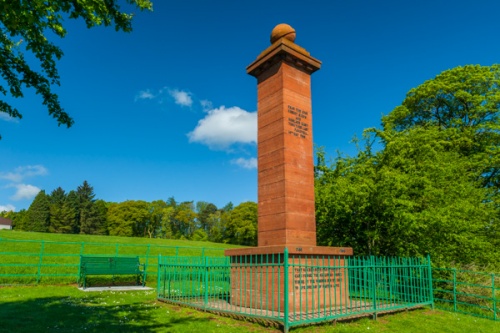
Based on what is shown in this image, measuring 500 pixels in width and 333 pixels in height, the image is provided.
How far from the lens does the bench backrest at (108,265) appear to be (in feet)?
44.8

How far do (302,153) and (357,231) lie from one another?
7401 millimetres

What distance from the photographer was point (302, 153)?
31.6ft

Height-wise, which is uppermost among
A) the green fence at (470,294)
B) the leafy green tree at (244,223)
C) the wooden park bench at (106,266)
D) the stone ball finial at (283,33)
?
the stone ball finial at (283,33)

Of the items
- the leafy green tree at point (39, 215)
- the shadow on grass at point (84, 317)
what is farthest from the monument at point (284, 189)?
the leafy green tree at point (39, 215)

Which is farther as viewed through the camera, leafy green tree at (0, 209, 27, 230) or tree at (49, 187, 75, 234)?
leafy green tree at (0, 209, 27, 230)

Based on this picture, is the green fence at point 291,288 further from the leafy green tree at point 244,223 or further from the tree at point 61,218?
the tree at point 61,218

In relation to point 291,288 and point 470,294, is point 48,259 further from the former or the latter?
point 470,294

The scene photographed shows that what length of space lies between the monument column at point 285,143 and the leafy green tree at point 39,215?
7469 cm

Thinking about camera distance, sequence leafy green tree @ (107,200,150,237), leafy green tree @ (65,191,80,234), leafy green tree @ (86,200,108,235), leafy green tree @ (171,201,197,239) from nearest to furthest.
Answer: leafy green tree @ (107,200,150,237) → leafy green tree @ (86,200,108,235) → leafy green tree @ (65,191,80,234) → leafy green tree @ (171,201,197,239)

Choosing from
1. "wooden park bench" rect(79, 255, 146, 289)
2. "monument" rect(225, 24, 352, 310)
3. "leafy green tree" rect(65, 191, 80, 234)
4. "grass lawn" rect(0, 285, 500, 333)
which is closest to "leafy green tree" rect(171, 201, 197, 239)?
"leafy green tree" rect(65, 191, 80, 234)

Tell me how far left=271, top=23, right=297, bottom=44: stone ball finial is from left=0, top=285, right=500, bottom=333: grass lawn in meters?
7.94

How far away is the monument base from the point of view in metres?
7.66

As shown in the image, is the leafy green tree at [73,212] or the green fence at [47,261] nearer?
the green fence at [47,261]

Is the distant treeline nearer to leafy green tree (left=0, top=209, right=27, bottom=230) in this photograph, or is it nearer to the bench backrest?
leafy green tree (left=0, top=209, right=27, bottom=230)
